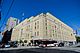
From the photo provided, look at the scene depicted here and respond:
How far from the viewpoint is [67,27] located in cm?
10325

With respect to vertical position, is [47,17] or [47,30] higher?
[47,17]

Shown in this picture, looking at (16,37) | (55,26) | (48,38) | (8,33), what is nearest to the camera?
(48,38)

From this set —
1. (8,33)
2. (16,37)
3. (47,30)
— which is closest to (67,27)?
(47,30)

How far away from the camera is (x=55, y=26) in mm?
93375

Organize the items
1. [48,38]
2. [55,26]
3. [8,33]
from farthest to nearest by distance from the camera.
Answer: [8,33] → [55,26] → [48,38]

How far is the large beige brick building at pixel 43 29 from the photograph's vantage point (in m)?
87.1

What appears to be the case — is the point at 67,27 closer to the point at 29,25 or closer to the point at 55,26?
the point at 55,26

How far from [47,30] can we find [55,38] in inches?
262

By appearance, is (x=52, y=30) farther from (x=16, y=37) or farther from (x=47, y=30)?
(x=16, y=37)

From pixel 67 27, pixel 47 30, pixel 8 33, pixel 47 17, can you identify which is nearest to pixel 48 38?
pixel 47 30

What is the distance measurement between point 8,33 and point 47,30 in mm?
40448

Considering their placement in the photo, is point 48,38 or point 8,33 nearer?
point 48,38

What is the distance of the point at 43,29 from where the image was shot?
283 feet

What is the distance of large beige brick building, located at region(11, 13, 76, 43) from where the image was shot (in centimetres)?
8712
